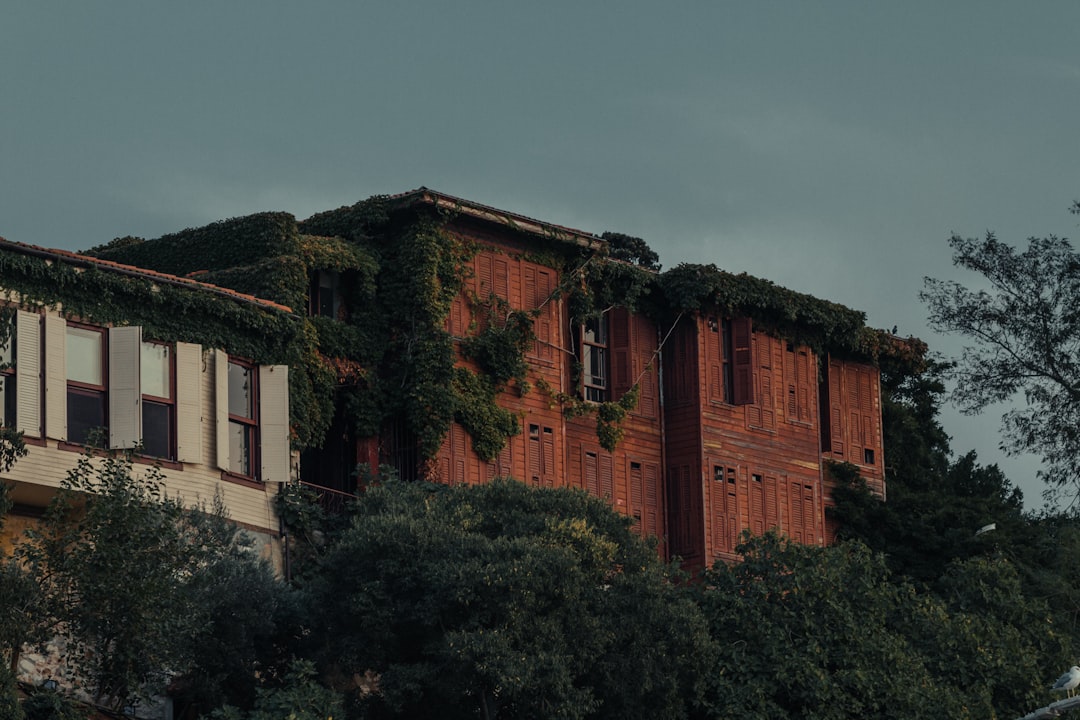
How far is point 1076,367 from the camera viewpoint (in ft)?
159

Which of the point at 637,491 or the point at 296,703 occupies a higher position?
the point at 637,491

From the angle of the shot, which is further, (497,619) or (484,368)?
(484,368)

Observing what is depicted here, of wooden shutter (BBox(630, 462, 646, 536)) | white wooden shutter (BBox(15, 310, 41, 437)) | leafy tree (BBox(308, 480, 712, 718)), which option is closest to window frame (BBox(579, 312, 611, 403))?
wooden shutter (BBox(630, 462, 646, 536))

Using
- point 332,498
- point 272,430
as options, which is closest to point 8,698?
point 272,430

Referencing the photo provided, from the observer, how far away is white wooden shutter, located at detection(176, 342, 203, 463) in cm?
3173

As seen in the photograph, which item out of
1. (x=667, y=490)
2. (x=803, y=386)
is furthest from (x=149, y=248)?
(x=803, y=386)

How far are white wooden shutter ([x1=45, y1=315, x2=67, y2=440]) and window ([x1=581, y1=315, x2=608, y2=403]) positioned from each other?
43.5ft

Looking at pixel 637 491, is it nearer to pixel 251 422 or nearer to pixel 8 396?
pixel 251 422

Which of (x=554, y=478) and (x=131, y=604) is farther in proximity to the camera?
(x=554, y=478)

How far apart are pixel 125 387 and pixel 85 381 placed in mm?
591

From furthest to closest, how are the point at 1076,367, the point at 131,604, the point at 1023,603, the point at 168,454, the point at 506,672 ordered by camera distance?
1. the point at 1076,367
2. the point at 1023,603
3. the point at 168,454
4. the point at 506,672
5. the point at 131,604

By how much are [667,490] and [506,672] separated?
14.3 m

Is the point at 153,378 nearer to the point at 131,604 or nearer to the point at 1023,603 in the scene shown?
the point at 131,604

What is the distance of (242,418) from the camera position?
33562 mm
